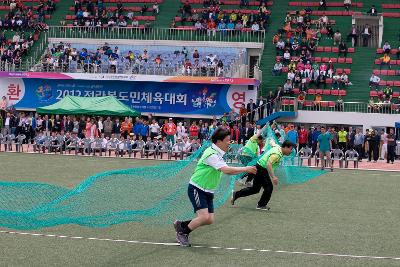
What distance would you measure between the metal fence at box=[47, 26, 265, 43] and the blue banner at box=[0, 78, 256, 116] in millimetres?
3903

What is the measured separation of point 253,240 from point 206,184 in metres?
1.43

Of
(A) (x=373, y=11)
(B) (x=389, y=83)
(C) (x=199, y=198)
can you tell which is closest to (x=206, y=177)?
(C) (x=199, y=198)

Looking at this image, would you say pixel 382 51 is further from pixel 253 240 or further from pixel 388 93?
pixel 253 240

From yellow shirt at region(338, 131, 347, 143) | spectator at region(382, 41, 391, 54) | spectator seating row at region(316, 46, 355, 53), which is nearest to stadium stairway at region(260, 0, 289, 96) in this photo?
spectator seating row at region(316, 46, 355, 53)

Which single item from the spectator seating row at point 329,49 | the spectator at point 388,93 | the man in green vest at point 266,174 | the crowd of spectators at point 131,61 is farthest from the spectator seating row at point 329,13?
the man in green vest at point 266,174

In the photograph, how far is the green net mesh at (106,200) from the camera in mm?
13242

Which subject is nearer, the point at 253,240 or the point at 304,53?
the point at 253,240

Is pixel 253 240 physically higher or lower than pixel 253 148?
lower

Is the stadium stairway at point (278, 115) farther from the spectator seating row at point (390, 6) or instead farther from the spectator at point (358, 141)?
the spectator seating row at point (390, 6)

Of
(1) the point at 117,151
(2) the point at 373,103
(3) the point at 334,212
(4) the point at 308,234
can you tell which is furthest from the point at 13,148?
(4) the point at 308,234

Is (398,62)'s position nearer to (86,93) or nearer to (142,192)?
(86,93)

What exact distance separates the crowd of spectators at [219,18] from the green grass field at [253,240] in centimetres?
3035

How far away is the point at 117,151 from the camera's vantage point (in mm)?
37031

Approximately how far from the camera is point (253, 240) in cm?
1392
